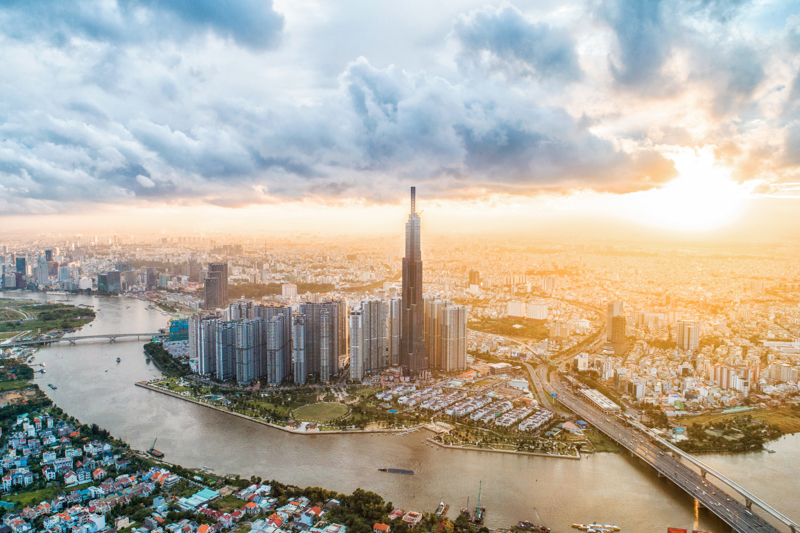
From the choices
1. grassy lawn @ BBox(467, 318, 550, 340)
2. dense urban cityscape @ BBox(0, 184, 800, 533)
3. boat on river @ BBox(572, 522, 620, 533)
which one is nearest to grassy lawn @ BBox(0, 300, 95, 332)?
dense urban cityscape @ BBox(0, 184, 800, 533)

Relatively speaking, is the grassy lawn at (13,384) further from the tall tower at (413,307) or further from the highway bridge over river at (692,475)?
the highway bridge over river at (692,475)

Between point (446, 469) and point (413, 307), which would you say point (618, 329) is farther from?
point (446, 469)

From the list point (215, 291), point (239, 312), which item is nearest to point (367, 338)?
point (239, 312)

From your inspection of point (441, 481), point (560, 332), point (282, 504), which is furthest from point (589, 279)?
point (282, 504)

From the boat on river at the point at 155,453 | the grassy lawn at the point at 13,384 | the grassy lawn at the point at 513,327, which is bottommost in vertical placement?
the boat on river at the point at 155,453

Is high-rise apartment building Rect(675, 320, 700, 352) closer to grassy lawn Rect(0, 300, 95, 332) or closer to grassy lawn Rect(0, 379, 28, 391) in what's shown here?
grassy lawn Rect(0, 379, 28, 391)

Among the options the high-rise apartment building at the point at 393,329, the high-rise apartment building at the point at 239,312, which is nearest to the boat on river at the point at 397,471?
the high-rise apartment building at the point at 393,329

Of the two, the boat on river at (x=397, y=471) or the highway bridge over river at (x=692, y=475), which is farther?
the boat on river at (x=397, y=471)
